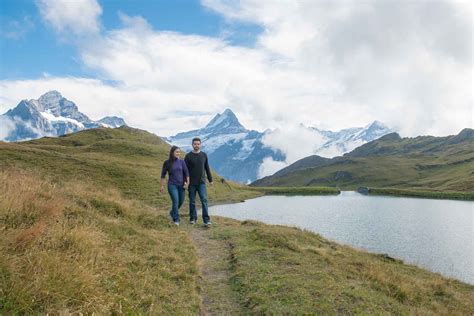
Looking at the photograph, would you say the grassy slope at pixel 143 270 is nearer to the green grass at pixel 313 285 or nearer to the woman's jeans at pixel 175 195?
the green grass at pixel 313 285

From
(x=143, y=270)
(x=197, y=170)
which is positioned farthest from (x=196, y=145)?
(x=143, y=270)

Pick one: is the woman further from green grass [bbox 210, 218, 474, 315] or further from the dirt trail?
green grass [bbox 210, 218, 474, 315]

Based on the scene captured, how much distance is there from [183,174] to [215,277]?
9.71 metres

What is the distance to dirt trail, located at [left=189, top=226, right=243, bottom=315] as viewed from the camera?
10641 millimetres

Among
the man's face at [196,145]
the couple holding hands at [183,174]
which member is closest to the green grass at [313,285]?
the couple holding hands at [183,174]

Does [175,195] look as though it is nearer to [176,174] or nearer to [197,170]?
[176,174]

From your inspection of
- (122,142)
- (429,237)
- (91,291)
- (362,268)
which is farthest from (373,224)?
(122,142)

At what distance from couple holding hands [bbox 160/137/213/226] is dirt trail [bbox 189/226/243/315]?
2546 millimetres

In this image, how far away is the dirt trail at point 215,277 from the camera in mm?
10641

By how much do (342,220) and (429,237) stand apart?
15.4 metres

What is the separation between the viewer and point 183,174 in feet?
73.1

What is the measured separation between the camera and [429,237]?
4312 centimetres

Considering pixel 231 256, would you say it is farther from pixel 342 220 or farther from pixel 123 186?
pixel 123 186

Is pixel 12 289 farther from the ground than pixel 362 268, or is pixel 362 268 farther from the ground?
pixel 12 289
